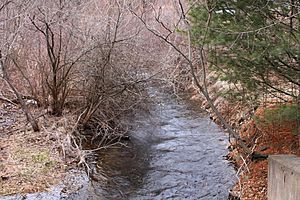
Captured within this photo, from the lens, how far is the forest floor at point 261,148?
286 inches

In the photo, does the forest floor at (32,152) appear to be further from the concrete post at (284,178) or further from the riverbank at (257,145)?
the concrete post at (284,178)

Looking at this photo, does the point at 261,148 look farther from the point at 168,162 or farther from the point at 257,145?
the point at 168,162

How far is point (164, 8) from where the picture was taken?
12953 millimetres

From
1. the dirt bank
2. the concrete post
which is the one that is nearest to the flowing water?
the dirt bank

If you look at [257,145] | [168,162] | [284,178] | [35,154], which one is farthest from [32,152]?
[284,178]

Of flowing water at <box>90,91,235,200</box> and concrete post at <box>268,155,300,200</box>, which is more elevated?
concrete post at <box>268,155,300,200</box>

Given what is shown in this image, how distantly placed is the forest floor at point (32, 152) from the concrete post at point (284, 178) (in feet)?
13.3

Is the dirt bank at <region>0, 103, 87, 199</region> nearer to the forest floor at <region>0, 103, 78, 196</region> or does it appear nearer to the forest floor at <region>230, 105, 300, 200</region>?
the forest floor at <region>0, 103, 78, 196</region>

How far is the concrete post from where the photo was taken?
13.8 ft

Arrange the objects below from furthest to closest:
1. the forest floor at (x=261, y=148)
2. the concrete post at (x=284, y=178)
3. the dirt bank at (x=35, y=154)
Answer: the dirt bank at (x=35, y=154)
the forest floor at (x=261, y=148)
the concrete post at (x=284, y=178)

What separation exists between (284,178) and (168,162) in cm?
452

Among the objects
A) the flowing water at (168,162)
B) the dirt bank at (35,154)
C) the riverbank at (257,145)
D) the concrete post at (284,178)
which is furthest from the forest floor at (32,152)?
the concrete post at (284,178)

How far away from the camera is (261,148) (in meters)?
8.42

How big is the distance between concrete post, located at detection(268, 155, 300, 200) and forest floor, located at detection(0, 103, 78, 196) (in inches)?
159
